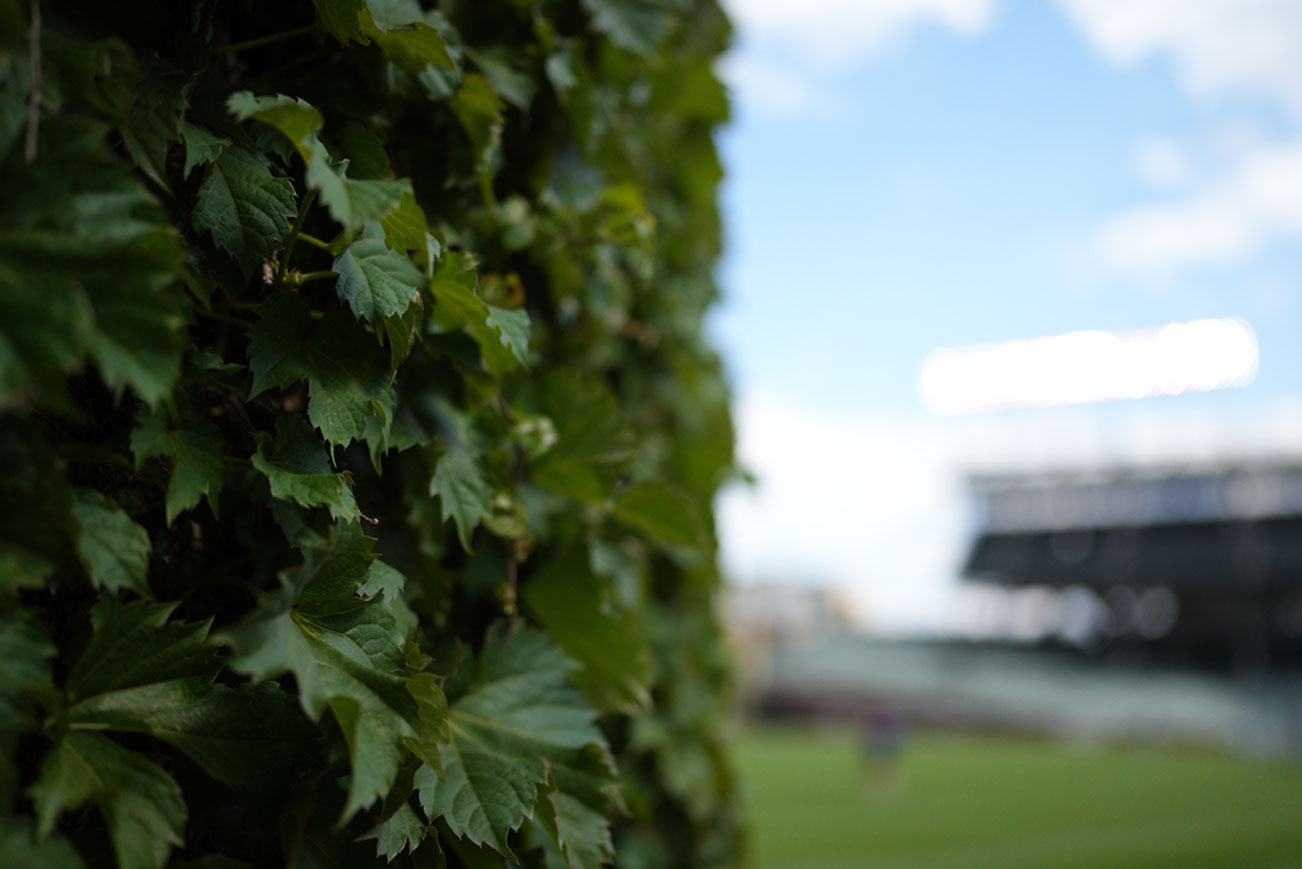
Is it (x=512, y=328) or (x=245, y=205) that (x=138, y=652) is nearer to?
(x=245, y=205)

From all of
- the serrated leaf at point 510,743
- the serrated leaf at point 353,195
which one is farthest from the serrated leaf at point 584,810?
the serrated leaf at point 353,195

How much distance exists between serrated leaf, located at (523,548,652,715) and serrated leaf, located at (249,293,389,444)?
0.61 metres

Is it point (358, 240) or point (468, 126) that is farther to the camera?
point (468, 126)

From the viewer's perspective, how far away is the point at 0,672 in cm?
67

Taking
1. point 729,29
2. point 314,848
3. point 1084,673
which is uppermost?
point 729,29

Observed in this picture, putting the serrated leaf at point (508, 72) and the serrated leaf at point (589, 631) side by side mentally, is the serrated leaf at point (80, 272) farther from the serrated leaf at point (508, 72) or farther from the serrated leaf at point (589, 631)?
the serrated leaf at point (589, 631)

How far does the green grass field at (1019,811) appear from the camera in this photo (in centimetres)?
811

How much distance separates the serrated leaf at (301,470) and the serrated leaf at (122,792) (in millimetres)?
242

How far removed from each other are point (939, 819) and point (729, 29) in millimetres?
9320

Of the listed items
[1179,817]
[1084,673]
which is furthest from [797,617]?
[1179,817]

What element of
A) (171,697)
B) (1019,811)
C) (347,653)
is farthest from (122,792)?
(1019,811)

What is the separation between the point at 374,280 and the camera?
98 centimetres

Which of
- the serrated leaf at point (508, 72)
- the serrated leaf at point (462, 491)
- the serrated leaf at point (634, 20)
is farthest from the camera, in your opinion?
the serrated leaf at point (634, 20)

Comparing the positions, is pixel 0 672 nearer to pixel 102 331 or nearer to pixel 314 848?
pixel 102 331
